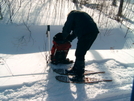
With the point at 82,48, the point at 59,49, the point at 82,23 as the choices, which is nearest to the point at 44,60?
the point at 59,49

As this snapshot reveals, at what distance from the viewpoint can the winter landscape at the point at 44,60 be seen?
240 centimetres

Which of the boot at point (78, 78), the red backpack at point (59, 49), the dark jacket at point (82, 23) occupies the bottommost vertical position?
the boot at point (78, 78)

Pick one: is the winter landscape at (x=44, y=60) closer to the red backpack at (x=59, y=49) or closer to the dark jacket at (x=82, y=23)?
the red backpack at (x=59, y=49)

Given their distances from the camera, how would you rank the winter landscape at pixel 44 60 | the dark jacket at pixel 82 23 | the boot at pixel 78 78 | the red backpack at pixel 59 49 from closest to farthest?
the winter landscape at pixel 44 60 < the dark jacket at pixel 82 23 < the boot at pixel 78 78 < the red backpack at pixel 59 49

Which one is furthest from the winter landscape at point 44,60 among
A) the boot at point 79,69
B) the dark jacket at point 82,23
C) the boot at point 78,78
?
the dark jacket at point 82,23

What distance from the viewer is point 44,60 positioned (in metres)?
3.51

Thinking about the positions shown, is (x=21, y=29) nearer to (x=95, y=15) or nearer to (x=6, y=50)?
(x=6, y=50)

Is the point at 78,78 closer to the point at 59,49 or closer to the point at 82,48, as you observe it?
the point at 82,48

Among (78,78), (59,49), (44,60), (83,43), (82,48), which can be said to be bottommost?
(78,78)

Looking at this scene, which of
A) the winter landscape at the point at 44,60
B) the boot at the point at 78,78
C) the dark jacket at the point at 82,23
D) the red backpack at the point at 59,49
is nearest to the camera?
the winter landscape at the point at 44,60

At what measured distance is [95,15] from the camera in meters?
6.94

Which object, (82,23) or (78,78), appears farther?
(78,78)

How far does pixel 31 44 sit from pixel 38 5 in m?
3.28

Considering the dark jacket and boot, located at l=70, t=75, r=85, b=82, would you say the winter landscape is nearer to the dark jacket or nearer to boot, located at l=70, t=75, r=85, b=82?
boot, located at l=70, t=75, r=85, b=82
